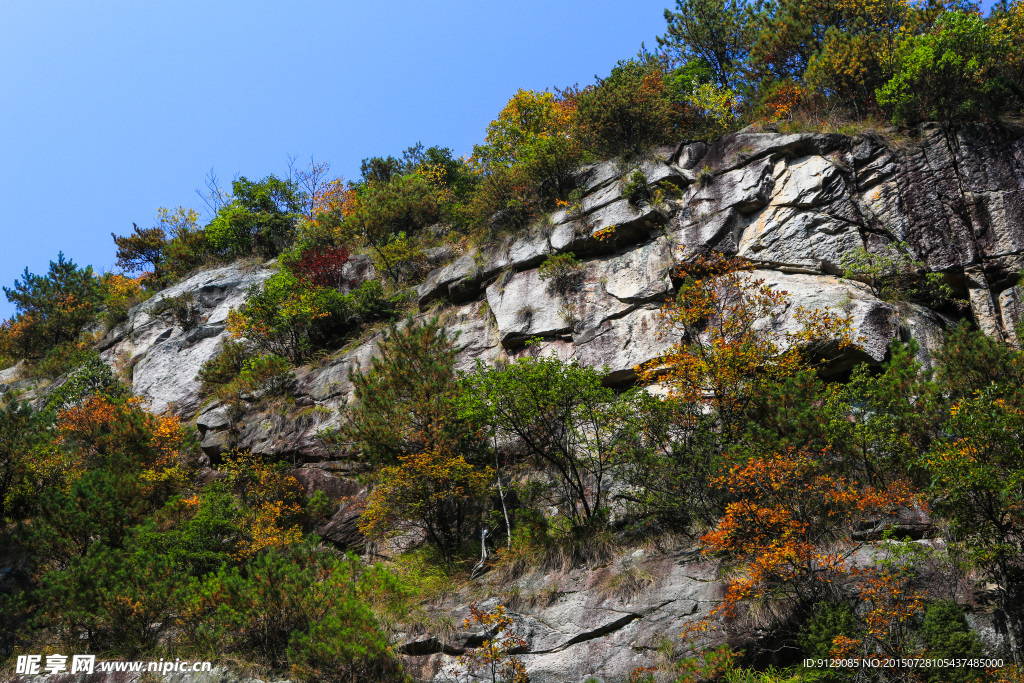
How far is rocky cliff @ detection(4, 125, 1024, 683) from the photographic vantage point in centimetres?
1088

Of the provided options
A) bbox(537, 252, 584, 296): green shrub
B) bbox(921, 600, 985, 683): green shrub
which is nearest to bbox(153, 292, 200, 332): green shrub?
bbox(537, 252, 584, 296): green shrub

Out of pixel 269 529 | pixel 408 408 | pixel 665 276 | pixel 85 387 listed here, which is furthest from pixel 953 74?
pixel 85 387

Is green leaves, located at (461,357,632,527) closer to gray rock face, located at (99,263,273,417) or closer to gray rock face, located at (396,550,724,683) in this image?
A: gray rock face, located at (396,550,724,683)

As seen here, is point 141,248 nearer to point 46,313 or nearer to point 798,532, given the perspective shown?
point 46,313

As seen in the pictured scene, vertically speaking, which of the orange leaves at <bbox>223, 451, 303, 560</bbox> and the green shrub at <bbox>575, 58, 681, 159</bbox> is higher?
the green shrub at <bbox>575, 58, 681, 159</bbox>

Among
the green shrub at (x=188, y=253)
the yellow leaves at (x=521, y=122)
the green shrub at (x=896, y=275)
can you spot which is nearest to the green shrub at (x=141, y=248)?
the green shrub at (x=188, y=253)

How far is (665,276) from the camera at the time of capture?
54.3 feet

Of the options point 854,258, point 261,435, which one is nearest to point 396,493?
point 261,435

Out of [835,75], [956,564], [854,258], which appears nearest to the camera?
[956,564]

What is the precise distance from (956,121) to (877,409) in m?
9.71

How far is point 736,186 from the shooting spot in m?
17.5

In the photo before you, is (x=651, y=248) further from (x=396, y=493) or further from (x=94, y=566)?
(x=94, y=566)

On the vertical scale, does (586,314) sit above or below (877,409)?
above

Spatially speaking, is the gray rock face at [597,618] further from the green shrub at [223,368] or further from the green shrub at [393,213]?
the green shrub at [393,213]
